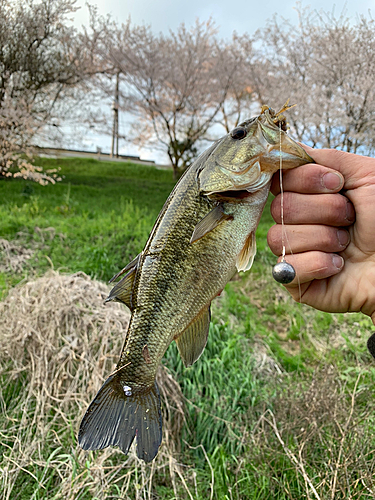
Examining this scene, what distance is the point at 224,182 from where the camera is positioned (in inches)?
54.4

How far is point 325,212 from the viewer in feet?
5.05

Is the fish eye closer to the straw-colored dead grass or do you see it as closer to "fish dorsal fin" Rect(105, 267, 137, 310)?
"fish dorsal fin" Rect(105, 267, 137, 310)

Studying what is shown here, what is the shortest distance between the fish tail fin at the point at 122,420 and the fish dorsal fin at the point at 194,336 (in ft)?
0.70

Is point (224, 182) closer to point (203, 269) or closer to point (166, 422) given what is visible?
point (203, 269)

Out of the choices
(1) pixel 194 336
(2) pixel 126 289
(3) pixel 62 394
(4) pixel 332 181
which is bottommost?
(3) pixel 62 394

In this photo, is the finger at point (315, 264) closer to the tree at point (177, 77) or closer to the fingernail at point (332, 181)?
the fingernail at point (332, 181)

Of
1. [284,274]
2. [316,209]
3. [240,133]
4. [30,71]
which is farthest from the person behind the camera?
[30,71]

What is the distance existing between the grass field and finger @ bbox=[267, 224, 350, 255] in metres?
1.34

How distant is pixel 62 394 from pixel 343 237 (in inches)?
108

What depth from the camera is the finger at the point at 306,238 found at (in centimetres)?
157

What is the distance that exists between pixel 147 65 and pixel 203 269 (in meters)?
17.7

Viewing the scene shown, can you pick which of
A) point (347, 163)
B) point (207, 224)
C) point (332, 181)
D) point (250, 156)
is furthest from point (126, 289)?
point (347, 163)

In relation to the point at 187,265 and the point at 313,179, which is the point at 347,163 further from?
the point at 187,265

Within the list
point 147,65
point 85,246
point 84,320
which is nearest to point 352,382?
point 84,320
